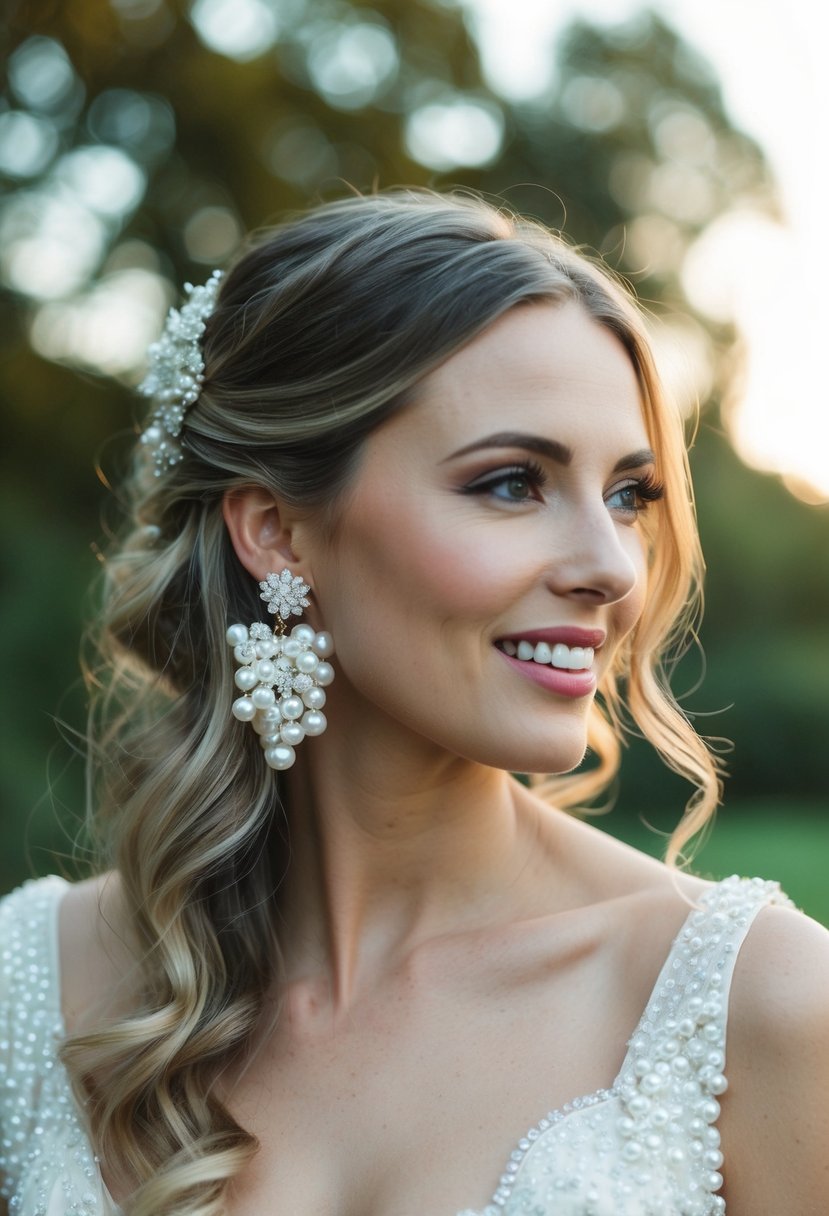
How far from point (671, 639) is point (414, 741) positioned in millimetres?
843

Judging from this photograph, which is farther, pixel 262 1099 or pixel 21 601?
pixel 21 601

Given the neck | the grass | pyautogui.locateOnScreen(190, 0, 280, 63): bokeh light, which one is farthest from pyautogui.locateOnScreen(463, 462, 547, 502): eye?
pyautogui.locateOnScreen(190, 0, 280, 63): bokeh light

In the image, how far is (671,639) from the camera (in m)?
3.10

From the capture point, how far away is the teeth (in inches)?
92.8

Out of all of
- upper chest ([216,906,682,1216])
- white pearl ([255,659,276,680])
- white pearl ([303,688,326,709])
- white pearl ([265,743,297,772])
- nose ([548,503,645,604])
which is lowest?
upper chest ([216,906,682,1216])

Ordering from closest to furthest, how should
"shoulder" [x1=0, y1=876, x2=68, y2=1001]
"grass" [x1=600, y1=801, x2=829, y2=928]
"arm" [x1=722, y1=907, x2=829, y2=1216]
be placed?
"arm" [x1=722, y1=907, x2=829, y2=1216]
"shoulder" [x1=0, y1=876, x2=68, y2=1001]
"grass" [x1=600, y1=801, x2=829, y2=928]

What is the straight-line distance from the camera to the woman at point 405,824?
220 centimetres

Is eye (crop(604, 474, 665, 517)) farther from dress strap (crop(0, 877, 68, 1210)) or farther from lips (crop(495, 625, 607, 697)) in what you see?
dress strap (crop(0, 877, 68, 1210))

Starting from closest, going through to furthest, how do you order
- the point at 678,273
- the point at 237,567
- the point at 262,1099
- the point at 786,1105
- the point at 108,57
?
1. the point at 786,1105
2. the point at 262,1099
3. the point at 237,567
4. the point at 108,57
5. the point at 678,273

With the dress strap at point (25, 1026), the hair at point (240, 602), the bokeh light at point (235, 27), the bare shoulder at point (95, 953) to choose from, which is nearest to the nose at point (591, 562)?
the hair at point (240, 602)

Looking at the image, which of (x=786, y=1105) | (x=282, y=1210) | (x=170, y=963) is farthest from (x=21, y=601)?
(x=786, y=1105)

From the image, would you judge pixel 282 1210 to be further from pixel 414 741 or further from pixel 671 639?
pixel 671 639

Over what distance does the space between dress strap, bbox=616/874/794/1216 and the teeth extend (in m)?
0.54

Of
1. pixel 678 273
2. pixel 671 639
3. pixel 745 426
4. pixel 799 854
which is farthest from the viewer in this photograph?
pixel 678 273
